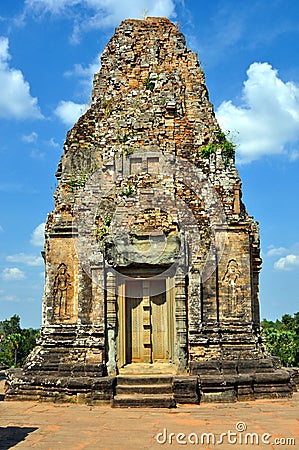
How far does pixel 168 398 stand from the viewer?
34.1ft

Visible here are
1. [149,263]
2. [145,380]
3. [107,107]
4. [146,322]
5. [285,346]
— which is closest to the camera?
[145,380]

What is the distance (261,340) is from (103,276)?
4.47 m

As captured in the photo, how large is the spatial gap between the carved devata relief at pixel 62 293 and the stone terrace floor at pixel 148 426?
225cm

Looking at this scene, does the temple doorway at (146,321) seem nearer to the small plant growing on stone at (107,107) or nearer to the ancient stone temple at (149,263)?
the ancient stone temple at (149,263)

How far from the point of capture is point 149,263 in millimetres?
12094

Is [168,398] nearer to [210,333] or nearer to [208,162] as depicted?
[210,333]

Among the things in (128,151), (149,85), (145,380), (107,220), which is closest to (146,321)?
(145,380)

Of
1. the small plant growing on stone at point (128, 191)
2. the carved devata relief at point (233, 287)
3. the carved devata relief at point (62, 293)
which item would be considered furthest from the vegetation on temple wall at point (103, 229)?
the carved devata relief at point (233, 287)

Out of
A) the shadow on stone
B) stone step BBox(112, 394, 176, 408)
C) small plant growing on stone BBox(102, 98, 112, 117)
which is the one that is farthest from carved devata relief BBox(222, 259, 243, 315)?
the shadow on stone

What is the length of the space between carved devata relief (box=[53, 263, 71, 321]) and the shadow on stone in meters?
4.22

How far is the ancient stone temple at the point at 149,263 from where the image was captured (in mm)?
11352

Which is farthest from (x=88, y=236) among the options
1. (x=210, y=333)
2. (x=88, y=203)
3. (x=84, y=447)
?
(x=84, y=447)

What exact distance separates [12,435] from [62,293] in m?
4.98

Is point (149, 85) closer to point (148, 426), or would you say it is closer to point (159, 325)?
point (159, 325)
